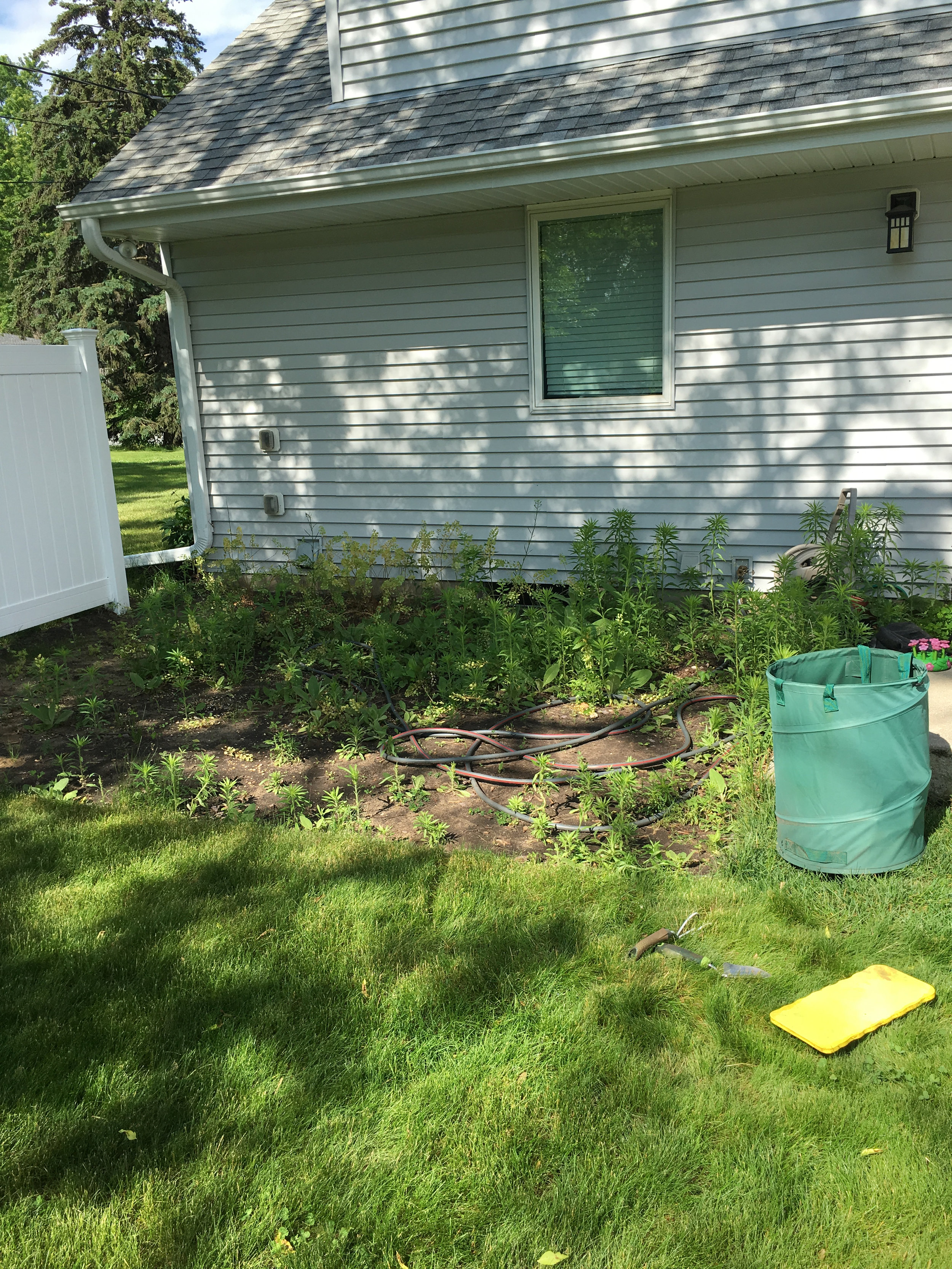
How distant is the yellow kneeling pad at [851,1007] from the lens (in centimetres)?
257

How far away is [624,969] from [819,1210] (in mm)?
899

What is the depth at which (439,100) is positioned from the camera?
710 centimetres

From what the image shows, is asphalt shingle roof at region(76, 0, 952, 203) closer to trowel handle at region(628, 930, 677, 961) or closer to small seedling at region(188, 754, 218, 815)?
small seedling at region(188, 754, 218, 815)

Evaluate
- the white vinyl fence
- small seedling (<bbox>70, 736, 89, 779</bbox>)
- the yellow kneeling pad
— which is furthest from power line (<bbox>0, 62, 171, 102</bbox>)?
the yellow kneeling pad

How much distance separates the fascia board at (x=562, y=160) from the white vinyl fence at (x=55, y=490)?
4.17ft

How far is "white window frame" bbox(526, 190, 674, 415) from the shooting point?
6.65 m

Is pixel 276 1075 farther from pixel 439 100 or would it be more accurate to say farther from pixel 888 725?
pixel 439 100

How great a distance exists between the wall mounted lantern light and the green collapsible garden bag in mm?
3645

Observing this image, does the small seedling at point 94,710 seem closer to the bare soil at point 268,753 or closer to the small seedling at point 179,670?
the bare soil at point 268,753

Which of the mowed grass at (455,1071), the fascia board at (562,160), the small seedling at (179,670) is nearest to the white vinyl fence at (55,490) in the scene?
the fascia board at (562,160)

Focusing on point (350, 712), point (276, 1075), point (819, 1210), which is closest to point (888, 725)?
point (819, 1210)

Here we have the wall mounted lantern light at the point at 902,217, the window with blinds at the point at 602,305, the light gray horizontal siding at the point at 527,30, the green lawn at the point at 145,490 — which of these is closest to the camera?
the wall mounted lantern light at the point at 902,217

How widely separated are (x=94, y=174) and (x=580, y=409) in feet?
80.7

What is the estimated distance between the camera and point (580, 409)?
23.3 feet
